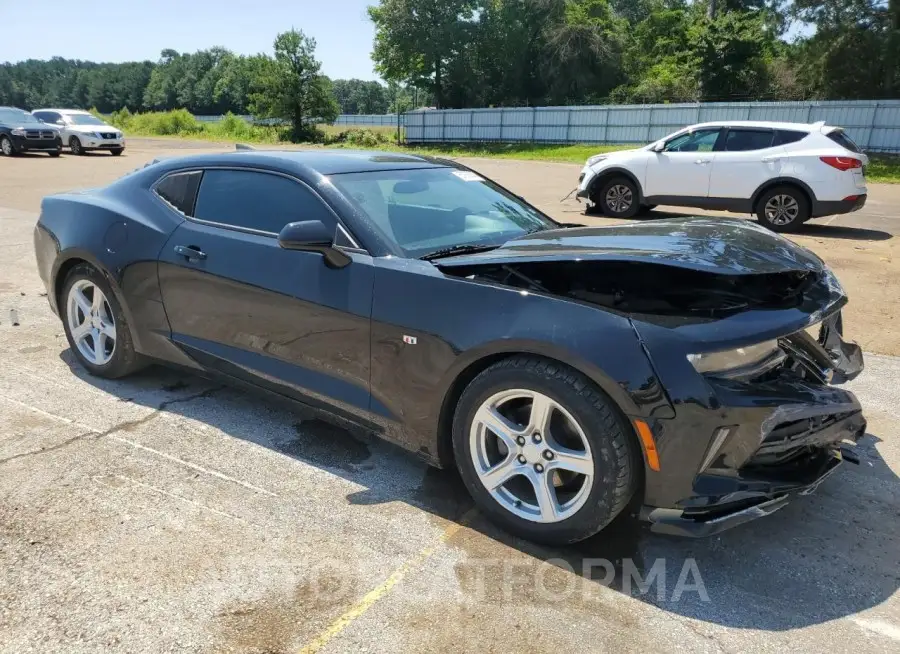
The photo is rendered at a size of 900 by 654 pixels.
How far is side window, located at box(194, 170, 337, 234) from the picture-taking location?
345 cm

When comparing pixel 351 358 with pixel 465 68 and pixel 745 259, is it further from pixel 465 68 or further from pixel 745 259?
pixel 465 68

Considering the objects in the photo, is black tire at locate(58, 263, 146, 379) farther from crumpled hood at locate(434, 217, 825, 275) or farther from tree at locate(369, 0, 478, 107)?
tree at locate(369, 0, 478, 107)

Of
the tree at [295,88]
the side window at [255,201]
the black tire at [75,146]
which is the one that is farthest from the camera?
the tree at [295,88]

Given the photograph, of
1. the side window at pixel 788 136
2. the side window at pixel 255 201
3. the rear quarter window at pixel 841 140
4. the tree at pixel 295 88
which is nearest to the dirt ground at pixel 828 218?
the rear quarter window at pixel 841 140

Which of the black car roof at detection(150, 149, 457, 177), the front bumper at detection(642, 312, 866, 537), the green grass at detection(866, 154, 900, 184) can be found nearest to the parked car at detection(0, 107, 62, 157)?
the black car roof at detection(150, 149, 457, 177)

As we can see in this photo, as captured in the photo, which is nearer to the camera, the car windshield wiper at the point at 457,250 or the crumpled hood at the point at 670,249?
the crumpled hood at the point at 670,249

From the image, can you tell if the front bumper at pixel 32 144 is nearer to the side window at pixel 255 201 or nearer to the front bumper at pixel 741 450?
the side window at pixel 255 201

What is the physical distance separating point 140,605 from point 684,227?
2.97 m

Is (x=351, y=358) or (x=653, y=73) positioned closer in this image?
(x=351, y=358)

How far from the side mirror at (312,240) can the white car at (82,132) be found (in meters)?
27.0

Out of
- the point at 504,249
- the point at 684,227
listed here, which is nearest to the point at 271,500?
the point at 504,249

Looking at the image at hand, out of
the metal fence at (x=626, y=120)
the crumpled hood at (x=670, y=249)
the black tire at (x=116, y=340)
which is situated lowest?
the black tire at (x=116, y=340)

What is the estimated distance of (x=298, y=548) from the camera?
273 cm

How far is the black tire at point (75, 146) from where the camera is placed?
2622cm
